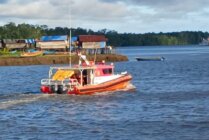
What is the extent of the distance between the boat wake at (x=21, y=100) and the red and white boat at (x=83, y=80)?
1228mm

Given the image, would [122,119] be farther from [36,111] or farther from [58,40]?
[58,40]

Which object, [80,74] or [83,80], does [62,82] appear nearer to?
[80,74]

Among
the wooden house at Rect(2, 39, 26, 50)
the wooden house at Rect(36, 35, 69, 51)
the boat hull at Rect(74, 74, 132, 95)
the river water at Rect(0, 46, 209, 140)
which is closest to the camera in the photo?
the river water at Rect(0, 46, 209, 140)

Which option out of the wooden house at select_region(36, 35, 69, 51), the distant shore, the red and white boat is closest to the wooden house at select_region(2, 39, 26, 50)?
the wooden house at select_region(36, 35, 69, 51)

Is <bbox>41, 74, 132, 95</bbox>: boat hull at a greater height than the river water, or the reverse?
<bbox>41, 74, 132, 95</bbox>: boat hull

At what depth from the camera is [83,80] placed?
165 feet

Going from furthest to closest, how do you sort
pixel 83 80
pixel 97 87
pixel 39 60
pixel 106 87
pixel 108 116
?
1. pixel 39 60
2. pixel 106 87
3. pixel 83 80
4. pixel 97 87
5. pixel 108 116

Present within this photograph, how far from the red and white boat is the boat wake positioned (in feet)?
4.03

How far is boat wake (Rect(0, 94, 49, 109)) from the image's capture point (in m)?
41.1

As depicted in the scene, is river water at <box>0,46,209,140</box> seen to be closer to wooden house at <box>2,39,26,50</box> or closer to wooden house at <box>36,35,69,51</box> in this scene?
wooden house at <box>36,35,69,51</box>

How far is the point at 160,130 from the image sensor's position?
30.5 meters

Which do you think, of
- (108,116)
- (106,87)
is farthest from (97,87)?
(108,116)

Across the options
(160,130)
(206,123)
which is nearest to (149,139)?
(160,130)

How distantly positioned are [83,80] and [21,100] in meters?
7.71
